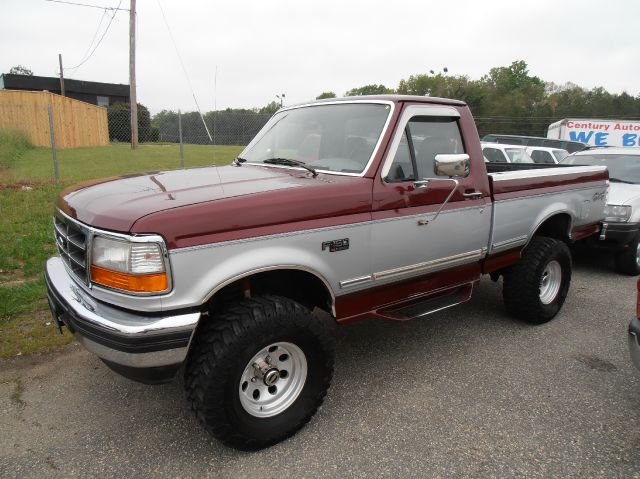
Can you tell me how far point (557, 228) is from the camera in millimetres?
4863

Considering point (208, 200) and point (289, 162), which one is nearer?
point (208, 200)

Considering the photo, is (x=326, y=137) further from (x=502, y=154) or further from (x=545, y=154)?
(x=545, y=154)

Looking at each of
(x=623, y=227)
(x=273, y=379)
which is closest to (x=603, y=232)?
(x=623, y=227)

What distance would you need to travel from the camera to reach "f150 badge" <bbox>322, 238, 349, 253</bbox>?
9.29 feet

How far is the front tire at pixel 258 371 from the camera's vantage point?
251cm

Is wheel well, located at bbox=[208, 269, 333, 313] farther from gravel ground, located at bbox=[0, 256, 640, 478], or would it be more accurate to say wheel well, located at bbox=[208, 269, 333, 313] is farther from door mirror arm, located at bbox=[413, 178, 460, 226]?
door mirror arm, located at bbox=[413, 178, 460, 226]

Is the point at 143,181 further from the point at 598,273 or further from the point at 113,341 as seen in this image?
the point at 598,273

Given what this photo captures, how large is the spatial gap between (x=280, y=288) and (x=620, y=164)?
6634 mm

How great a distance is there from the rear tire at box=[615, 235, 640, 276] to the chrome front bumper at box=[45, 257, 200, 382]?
5.97m

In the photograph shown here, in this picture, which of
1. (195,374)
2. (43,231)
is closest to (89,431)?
(195,374)

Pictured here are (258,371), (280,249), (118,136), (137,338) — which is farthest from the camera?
(118,136)

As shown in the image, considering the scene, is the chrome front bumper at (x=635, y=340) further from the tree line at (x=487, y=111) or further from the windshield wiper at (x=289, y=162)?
the tree line at (x=487, y=111)

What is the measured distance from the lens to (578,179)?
476 cm

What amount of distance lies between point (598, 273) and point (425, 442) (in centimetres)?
484
